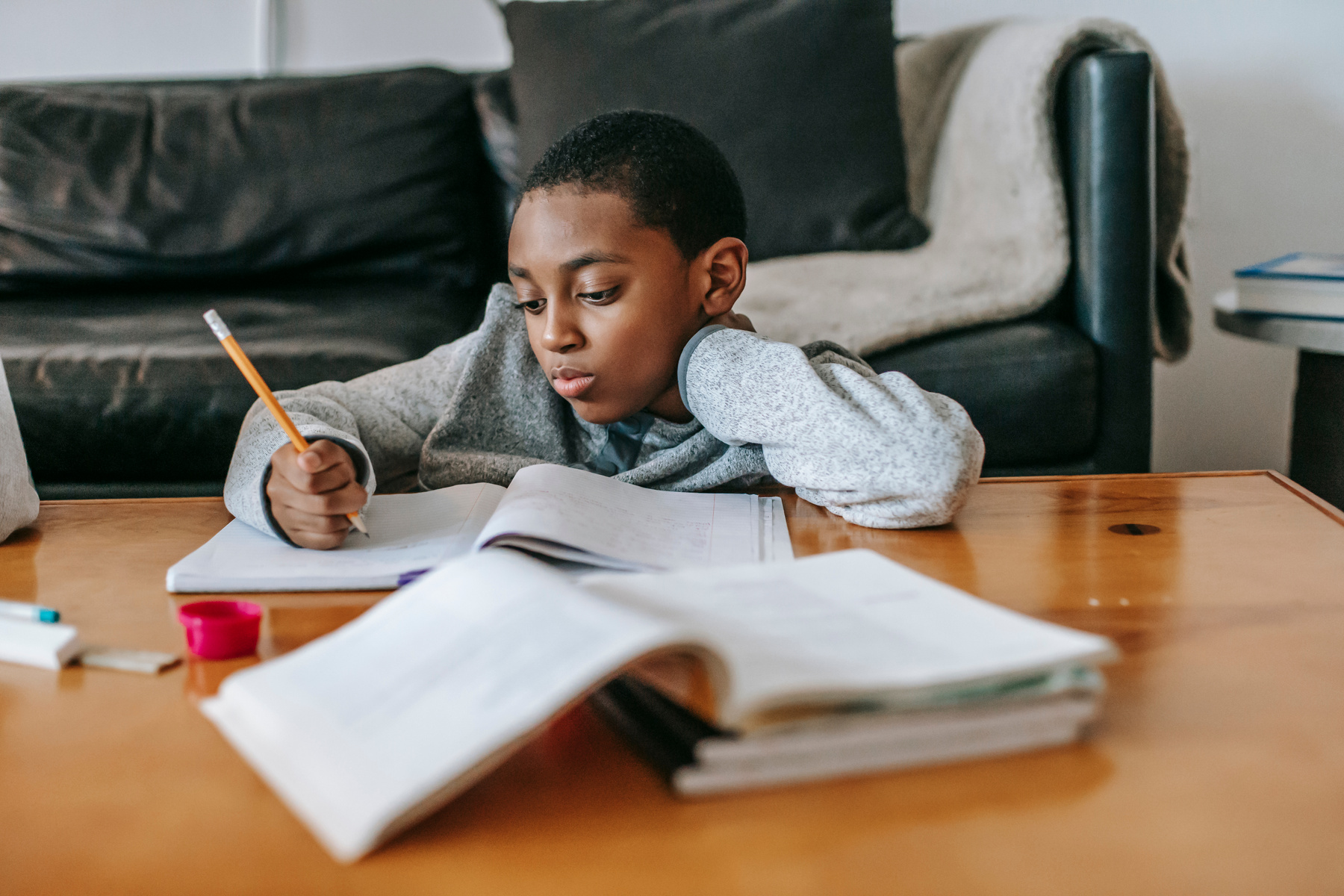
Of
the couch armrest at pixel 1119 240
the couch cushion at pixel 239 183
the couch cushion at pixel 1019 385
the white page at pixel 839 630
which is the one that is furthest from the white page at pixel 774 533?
the couch cushion at pixel 239 183

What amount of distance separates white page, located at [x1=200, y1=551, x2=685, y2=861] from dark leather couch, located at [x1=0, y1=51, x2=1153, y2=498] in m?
0.99

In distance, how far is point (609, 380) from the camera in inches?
36.6

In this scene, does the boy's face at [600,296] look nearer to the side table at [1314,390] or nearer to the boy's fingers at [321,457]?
the boy's fingers at [321,457]

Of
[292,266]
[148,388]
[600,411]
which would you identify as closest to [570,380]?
[600,411]

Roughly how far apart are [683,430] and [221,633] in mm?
536

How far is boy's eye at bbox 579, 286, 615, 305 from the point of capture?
91 cm

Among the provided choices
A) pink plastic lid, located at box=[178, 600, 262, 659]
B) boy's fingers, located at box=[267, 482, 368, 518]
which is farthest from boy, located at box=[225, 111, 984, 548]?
pink plastic lid, located at box=[178, 600, 262, 659]

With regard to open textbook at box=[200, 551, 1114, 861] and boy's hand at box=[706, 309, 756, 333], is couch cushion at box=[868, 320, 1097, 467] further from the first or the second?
open textbook at box=[200, 551, 1114, 861]

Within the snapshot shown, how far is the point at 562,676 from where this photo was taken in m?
0.37

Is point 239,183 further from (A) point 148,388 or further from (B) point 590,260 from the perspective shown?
(B) point 590,260

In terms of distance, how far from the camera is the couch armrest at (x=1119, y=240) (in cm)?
136

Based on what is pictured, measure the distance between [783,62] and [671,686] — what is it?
152 cm

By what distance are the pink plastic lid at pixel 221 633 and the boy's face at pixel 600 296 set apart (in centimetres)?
44

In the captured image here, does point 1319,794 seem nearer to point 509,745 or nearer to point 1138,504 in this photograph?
point 509,745
